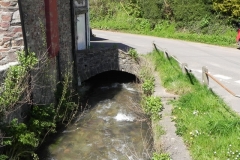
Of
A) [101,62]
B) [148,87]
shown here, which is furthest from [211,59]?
[101,62]

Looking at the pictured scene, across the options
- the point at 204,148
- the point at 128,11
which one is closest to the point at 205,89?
the point at 204,148

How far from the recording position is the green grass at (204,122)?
283 inches

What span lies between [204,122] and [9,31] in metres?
5.37

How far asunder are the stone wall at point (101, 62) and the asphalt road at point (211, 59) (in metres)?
1.92

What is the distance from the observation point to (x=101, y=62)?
1545cm

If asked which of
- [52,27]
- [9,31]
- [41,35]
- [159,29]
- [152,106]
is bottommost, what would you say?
[152,106]

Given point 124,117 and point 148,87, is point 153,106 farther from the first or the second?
point 148,87

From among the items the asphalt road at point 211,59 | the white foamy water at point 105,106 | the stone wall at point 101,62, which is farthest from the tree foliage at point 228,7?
the white foamy water at point 105,106

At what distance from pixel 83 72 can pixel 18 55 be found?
6.58 meters

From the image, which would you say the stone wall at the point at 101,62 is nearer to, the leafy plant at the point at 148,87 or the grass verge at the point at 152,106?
the grass verge at the point at 152,106

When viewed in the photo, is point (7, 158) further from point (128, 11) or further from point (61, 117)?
point (128, 11)

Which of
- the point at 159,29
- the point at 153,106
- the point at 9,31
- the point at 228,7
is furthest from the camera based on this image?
the point at 159,29

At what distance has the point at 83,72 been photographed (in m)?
15.2

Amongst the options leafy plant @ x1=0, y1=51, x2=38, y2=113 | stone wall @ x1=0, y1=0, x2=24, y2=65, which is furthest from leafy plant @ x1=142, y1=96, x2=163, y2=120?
stone wall @ x1=0, y1=0, x2=24, y2=65
